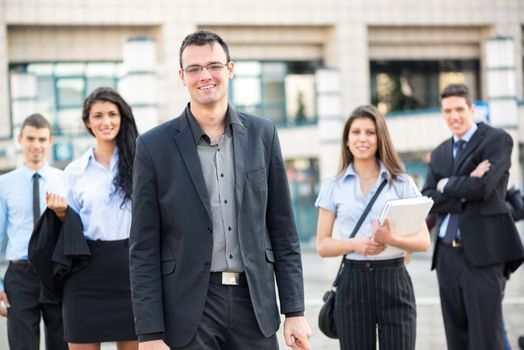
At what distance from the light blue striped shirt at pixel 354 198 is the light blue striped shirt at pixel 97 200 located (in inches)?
49.3

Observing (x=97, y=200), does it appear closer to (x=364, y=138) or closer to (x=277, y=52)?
(x=364, y=138)

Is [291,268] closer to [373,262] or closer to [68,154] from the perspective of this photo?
[373,262]

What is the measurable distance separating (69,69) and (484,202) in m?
33.5

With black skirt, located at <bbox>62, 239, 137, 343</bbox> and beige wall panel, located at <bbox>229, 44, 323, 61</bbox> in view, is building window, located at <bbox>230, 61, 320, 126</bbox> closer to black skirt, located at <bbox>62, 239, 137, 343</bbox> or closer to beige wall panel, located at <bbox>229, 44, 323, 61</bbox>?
beige wall panel, located at <bbox>229, 44, 323, 61</bbox>

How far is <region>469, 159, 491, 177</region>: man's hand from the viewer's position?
6695mm

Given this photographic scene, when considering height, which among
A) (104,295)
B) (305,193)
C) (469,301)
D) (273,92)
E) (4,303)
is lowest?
(305,193)

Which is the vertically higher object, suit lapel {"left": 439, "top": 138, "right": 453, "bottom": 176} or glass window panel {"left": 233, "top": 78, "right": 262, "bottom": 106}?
glass window panel {"left": 233, "top": 78, "right": 262, "bottom": 106}

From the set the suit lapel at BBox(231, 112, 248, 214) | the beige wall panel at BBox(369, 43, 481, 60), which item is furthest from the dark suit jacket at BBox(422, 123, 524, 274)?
the beige wall panel at BBox(369, 43, 481, 60)

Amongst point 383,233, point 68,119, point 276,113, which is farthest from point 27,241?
point 276,113

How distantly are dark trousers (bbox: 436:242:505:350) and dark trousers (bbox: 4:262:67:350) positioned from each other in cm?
280

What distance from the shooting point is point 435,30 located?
41.7 metres

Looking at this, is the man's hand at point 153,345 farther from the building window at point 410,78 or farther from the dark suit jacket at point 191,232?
the building window at point 410,78

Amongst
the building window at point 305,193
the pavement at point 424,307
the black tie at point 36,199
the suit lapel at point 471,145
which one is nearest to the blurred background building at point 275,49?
the building window at point 305,193

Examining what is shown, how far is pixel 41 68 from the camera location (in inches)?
1508
